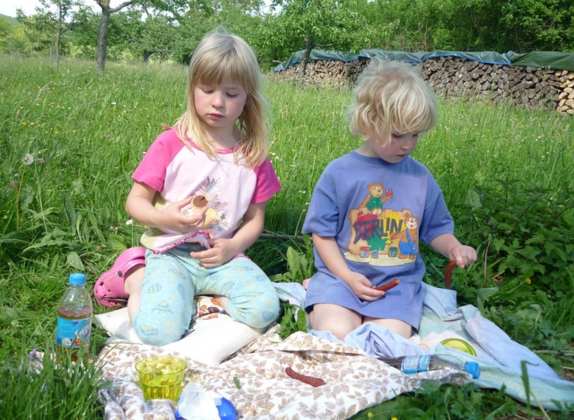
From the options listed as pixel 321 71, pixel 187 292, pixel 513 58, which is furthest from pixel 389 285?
pixel 321 71

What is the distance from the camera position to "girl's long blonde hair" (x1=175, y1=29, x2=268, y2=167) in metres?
2.55

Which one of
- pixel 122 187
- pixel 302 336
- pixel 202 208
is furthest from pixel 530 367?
pixel 122 187

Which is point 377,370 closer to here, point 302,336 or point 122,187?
point 302,336

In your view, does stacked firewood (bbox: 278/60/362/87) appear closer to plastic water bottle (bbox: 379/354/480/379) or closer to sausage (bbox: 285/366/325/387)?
plastic water bottle (bbox: 379/354/480/379)

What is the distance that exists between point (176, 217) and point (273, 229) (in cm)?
97

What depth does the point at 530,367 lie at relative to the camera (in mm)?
2230

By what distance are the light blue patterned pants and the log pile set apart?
9.27 meters

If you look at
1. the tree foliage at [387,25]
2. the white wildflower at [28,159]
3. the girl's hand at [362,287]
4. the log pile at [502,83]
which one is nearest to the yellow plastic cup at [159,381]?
the girl's hand at [362,287]

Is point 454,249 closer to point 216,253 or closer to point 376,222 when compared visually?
point 376,222

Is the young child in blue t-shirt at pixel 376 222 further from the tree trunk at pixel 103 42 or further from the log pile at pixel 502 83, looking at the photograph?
the tree trunk at pixel 103 42

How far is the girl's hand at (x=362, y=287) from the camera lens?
255cm

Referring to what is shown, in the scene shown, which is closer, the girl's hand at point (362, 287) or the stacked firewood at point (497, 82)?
the girl's hand at point (362, 287)

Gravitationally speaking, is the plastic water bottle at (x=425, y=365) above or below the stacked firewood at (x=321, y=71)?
below

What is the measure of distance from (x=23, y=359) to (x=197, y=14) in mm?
46386
